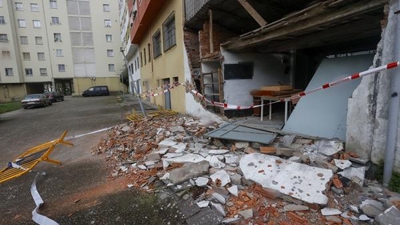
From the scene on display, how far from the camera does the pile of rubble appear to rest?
8.66 ft

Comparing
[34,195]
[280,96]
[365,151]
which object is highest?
[280,96]

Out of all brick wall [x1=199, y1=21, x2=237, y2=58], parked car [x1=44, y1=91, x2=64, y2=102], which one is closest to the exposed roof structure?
brick wall [x1=199, y1=21, x2=237, y2=58]

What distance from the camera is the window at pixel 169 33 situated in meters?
10.0

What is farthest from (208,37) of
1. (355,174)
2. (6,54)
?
(6,54)

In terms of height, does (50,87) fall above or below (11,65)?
below

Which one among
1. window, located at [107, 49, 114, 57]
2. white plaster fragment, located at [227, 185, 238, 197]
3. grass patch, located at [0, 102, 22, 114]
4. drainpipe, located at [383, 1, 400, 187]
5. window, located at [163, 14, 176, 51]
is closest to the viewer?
drainpipe, located at [383, 1, 400, 187]

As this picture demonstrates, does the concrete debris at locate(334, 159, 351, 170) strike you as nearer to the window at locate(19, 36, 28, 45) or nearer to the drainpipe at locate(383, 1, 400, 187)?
the drainpipe at locate(383, 1, 400, 187)

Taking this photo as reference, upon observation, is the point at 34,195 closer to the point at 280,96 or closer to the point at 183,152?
the point at 183,152

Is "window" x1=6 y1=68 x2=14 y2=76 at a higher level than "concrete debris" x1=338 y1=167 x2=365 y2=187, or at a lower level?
higher

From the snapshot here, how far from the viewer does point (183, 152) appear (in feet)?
15.4

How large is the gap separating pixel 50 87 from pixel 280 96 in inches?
1646

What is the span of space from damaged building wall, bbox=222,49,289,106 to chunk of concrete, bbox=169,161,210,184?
3469 millimetres

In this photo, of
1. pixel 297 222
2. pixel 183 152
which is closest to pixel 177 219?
pixel 297 222

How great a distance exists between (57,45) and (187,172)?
3943cm
